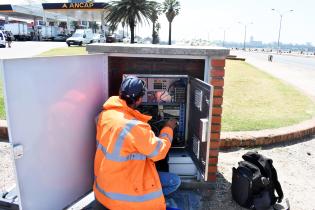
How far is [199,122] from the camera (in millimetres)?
3521

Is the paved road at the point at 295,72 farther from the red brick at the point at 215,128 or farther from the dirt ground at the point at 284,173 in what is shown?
Answer: the red brick at the point at 215,128

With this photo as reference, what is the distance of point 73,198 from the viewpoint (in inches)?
128

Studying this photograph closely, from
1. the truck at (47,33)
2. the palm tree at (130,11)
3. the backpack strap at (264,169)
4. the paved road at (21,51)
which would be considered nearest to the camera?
the backpack strap at (264,169)

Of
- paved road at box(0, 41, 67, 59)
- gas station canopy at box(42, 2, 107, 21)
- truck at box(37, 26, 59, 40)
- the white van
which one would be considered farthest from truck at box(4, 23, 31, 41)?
paved road at box(0, 41, 67, 59)

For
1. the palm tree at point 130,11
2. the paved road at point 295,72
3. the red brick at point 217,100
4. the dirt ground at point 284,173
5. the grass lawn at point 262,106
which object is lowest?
the paved road at point 295,72

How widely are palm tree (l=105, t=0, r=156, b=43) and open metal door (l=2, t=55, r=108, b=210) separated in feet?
117

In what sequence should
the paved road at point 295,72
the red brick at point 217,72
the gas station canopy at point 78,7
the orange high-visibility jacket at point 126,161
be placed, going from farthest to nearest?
the gas station canopy at point 78,7
the paved road at point 295,72
the red brick at point 217,72
the orange high-visibility jacket at point 126,161

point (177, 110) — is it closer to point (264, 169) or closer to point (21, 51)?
point (264, 169)

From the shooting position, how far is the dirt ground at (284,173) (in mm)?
3778

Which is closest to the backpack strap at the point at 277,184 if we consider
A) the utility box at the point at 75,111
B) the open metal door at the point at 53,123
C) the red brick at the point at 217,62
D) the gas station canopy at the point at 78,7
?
the utility box at the point at 75,111

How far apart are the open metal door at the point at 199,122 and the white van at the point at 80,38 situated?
33615 millimetres

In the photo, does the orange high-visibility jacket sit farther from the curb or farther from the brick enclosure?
the curb

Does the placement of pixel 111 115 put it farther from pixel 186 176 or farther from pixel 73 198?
pixel 186 176

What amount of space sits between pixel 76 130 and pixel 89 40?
125 feet
